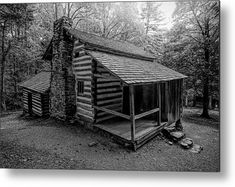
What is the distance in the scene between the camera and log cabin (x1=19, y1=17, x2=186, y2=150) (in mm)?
4961

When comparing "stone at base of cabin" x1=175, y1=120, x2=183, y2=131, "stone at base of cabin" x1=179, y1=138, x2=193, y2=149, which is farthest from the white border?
"stone at base of cabin" x1=175, y1=120, x2=183, y2=131

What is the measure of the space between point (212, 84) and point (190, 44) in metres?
1.15

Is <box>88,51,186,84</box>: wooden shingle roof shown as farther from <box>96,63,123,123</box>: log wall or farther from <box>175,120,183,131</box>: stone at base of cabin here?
<box>175,120,183,131</box>: stone at base of cabin

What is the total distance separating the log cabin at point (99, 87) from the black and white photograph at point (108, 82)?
0.11 feet

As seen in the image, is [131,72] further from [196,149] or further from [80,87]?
[196,149]

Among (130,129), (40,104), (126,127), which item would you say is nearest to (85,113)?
(126,127)

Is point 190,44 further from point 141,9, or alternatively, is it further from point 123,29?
point 123,29

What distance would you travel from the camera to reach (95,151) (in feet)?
12.9

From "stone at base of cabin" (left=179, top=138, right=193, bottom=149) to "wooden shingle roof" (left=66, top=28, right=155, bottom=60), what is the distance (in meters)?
2.98

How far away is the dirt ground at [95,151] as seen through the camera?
3557mm

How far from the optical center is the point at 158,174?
3.58 meters

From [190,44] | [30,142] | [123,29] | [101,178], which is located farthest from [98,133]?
[190,44]

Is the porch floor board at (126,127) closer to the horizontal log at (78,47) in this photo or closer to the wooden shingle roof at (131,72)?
the wooden shingle roof at (131,72)

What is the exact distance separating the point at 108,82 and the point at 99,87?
1.51 ft
